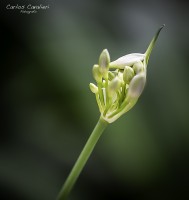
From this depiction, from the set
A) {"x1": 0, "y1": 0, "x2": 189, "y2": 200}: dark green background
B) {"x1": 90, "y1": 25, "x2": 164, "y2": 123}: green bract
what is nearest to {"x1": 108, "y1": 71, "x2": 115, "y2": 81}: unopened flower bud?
{"x1": 90, "y1": 25, "x2": 164, "y2": 123}: green bract

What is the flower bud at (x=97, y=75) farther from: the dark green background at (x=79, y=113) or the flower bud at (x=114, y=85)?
the dark green background at (x=79, y=113)

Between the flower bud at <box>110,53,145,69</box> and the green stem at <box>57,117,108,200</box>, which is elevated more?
the flower bud at <box>110,53,145,69</box>

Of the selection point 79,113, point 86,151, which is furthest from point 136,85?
point 79,113

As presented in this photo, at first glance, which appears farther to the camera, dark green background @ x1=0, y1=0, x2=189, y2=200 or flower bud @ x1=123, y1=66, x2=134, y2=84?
dark green background @ x1=0, y1=0, x2=189, y2=200

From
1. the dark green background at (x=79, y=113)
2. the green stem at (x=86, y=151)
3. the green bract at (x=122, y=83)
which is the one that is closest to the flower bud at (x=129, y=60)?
the green bract at (x=122, y=83)

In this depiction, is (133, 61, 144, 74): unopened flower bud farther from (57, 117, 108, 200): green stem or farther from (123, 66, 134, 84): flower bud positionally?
(57, 117, 108, 200): green stem

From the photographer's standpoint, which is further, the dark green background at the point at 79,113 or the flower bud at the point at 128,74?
the dark green background at the point at 79,113
